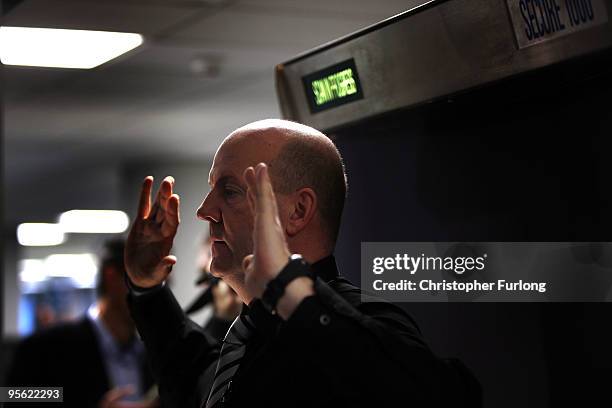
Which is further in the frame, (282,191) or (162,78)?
(162,78)

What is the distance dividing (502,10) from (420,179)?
380 millimetres

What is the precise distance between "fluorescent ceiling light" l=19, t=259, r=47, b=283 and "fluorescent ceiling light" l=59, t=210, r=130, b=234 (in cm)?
681

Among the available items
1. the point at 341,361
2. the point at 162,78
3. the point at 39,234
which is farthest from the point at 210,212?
the point at 39,234

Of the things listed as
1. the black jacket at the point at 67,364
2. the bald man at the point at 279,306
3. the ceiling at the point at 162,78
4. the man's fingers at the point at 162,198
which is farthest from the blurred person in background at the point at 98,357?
the man's fingers at the point at 162,198

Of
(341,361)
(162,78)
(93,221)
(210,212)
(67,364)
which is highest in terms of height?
(93,221)

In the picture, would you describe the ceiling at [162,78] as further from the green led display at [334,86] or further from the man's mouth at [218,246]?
the man's mouth at [218,246]

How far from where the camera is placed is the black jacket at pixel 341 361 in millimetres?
1202

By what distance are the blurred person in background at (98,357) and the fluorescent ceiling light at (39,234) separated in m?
10.9

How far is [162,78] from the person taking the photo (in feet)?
17.2

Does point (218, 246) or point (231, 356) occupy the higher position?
point (218, 246)

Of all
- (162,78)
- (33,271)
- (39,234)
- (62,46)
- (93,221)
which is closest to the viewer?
(62,46)

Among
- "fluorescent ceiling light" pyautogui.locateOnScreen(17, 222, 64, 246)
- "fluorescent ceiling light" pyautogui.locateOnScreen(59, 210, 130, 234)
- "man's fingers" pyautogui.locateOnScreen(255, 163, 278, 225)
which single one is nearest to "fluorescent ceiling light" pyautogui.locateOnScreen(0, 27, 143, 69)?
"man's fingers" pyautogui.locateOnScreen(255, 163, 278, 225)

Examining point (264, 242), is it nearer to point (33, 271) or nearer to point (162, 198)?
point (162, 198)

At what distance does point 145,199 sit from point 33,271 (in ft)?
74.0
